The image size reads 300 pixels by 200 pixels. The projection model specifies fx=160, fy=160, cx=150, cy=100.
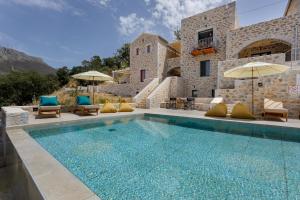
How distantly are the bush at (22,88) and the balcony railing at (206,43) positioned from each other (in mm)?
22417

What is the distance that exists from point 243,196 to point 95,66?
35.7m

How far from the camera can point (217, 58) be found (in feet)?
47.8

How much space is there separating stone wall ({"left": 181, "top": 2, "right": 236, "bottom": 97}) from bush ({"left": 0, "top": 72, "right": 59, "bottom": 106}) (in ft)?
68.7

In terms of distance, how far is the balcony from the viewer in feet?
47.5

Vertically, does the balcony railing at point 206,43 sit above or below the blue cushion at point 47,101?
above

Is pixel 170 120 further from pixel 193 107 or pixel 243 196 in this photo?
pixel 243 196

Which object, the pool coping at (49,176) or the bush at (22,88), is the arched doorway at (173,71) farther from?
the bush at (22,88)

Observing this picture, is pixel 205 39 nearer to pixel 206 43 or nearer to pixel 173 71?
pixel 206 43

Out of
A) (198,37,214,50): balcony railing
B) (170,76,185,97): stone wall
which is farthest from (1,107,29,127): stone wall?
(198,37,214,50): balcony railing

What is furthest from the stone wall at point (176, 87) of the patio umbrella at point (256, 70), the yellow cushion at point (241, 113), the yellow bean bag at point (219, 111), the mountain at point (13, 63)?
the mountain at point (13, 63)

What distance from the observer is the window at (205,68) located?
50.2 feet

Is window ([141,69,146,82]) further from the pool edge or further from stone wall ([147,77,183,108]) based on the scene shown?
the pool edge

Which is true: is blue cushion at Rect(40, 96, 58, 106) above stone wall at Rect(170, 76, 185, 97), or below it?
below

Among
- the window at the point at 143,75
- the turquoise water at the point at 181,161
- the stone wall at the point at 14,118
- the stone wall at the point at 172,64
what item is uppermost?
the stone wall at the point at 172,64
